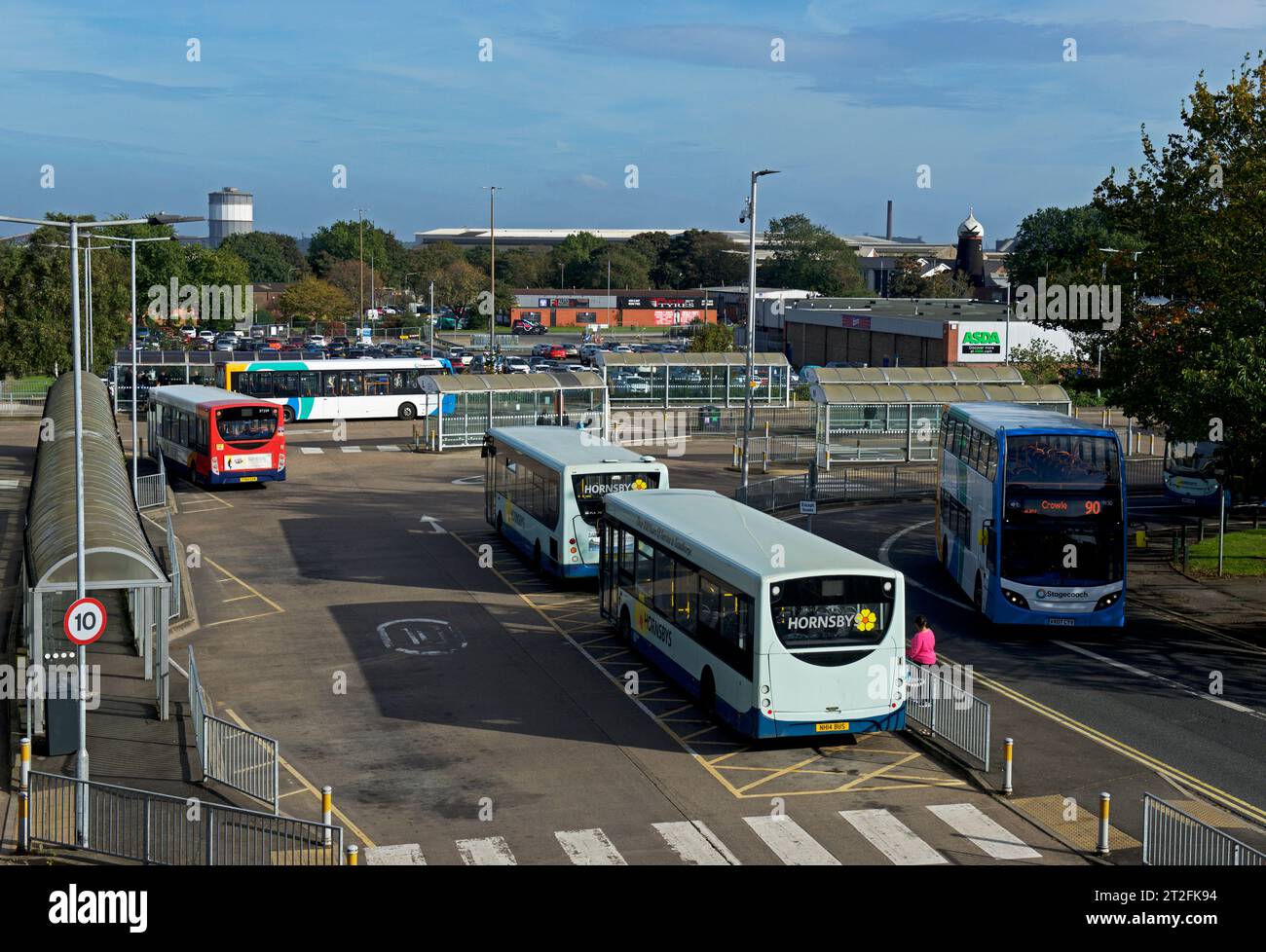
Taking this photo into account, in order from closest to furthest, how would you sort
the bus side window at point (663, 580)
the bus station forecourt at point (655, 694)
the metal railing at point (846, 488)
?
the bus station forecourt at point (655, 694) → the bus side window at point (663, 580) → the metal railing at point (846, 488)

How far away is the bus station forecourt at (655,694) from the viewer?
1616 centimetres

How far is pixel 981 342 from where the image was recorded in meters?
78.2

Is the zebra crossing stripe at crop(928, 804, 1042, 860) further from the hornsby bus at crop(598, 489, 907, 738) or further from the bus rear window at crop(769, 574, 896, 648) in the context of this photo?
the bus rear window at crop(769, 574, 896, 648)

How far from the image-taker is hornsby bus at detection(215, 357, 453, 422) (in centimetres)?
6128

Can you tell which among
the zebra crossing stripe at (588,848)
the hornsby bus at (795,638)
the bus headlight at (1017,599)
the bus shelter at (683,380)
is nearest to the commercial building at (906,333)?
the bus shelter at (683,380)

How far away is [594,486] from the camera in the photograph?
93.6 ft

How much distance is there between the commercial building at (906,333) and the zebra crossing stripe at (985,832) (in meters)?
51.6

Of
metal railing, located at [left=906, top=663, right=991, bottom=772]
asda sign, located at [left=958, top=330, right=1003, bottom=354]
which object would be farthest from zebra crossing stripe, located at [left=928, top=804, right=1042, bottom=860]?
asda sign, located at [left=958, top=330, right=1003, bottom=354]

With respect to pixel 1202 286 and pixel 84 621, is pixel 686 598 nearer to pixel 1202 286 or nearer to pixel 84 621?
pixel 84 621

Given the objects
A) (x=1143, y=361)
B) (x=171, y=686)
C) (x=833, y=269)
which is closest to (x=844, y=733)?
(x=171, y=686)

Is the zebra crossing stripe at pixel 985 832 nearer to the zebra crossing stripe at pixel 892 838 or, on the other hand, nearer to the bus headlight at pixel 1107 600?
the zebra crossing stripe at pixel 892 838

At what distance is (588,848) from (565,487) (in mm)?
13725

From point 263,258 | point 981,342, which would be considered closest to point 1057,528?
point 981,342

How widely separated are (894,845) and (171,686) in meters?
12.3
